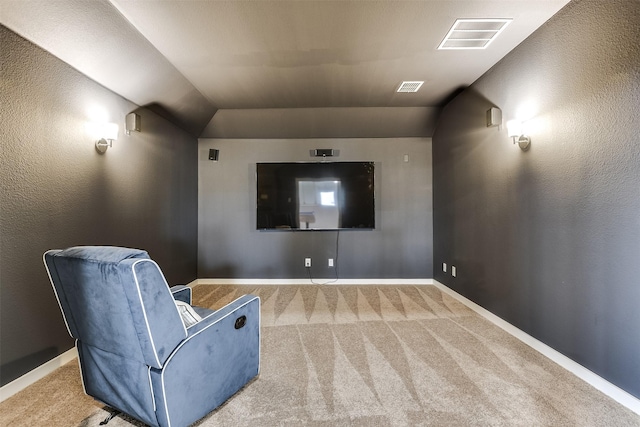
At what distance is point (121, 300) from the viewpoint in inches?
46.0

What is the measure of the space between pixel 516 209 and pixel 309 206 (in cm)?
262

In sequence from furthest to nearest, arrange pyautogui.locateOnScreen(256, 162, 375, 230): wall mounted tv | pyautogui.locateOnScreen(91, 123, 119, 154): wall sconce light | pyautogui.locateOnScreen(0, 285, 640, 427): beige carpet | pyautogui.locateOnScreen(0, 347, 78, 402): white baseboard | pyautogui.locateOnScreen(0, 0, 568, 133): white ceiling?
1. pyautogui.locateOnScreen(256, 162, 375, 230): wall mounted tv
2. pyautogui.locateOnScreen(91, 123, 119, 154): wall sconce light
3. pyautogui.locateOnScreen(0, 0, 568, 133): white ceiling
4. pyautogui.locateOnScreen(0, 347, 78, 402): white baseboard
5. pyautogui.locateOnScreen(0, 285, 640, 427): beige carpet

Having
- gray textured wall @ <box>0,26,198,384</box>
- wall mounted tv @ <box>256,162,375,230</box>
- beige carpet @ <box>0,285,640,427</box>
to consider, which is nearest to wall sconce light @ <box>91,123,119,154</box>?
gray textured wall @ <box>0,26,198,384</box>

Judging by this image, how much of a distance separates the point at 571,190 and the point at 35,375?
13.1 feet

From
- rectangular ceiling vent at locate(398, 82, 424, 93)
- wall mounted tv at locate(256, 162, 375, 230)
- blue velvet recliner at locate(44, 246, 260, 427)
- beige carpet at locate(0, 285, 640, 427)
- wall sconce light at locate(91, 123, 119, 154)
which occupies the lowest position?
beige carpet at locate(0, 285, 640, 427)

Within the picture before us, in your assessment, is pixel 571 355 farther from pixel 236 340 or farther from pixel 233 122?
pixel 233 122

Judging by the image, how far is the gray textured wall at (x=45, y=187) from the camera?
1.72 metres

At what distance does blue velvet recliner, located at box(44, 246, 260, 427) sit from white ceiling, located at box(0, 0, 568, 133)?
1678 millimetres

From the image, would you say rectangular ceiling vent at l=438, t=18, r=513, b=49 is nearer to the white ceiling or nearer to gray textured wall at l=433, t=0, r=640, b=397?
the white ceiling

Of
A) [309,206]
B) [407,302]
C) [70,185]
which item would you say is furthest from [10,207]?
[407,302]

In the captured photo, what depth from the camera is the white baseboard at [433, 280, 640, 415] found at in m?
1.57

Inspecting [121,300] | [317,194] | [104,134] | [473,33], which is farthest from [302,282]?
[473,33]

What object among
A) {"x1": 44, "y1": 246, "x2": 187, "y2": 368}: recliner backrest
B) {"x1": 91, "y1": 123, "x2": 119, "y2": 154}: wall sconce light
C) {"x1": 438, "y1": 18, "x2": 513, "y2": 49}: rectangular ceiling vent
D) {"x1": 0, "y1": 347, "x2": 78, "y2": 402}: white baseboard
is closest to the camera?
{"x1": 44, "y1": 246, "x2": 187, "y2": 368}: recliner backrest

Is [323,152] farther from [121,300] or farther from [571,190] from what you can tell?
[121,300]
